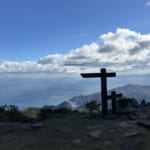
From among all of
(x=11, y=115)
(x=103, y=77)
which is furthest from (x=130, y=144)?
(x=11, y=115)

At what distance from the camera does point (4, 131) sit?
6.13 meters

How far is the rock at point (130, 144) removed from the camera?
3.99 metres

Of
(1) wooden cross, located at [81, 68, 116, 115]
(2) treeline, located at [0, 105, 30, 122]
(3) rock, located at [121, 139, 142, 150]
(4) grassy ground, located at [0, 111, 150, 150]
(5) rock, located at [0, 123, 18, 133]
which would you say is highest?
(1) wooden cross, located at [81, 68, 116, 115]

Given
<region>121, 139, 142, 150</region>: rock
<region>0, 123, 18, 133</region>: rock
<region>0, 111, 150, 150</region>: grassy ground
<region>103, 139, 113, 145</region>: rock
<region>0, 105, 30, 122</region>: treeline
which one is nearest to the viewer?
<region>121, 139, 142, 150</region>: rock

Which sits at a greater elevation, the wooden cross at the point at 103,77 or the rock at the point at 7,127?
the wooden cross at the point at 103,77

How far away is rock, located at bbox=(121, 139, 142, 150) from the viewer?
399cm

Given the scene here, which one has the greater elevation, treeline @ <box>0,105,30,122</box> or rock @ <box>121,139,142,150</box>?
rock @ <box>121,139,142,150</box>

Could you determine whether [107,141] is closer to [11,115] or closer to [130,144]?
[130,144]

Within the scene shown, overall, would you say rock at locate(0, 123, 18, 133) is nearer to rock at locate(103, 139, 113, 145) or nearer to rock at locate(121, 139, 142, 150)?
rock at locate(103, 139, 113, 145)

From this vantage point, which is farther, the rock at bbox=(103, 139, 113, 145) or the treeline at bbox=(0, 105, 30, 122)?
the treeline at bbox=(0, 105, 30, 122)

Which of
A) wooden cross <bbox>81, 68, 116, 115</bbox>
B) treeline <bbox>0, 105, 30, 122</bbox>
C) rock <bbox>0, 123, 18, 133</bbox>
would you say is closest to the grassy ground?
rock <bbox>0, 123, 18, 133</bbox>

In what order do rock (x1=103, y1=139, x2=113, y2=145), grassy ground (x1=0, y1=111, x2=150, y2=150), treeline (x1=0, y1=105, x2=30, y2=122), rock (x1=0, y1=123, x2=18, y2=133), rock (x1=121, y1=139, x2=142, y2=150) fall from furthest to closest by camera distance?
treeline (x1=0, y1=105, x2=30, y2=122) < rock (x1=0, y1=123, x2=18, y2=133) < rock (x1=103, y1=139, x2=113, y2=145) < grassy ground (x1=0, y1=111, x2=150, y2=150) < rock (x1=121, y1=139, x2=142, y2=150)

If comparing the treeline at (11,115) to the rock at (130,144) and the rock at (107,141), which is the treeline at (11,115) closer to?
the rock at (107,141)

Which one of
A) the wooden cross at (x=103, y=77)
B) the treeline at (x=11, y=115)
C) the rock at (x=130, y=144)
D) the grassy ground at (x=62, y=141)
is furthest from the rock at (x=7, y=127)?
the wooden cross at (x=103, y=77)
